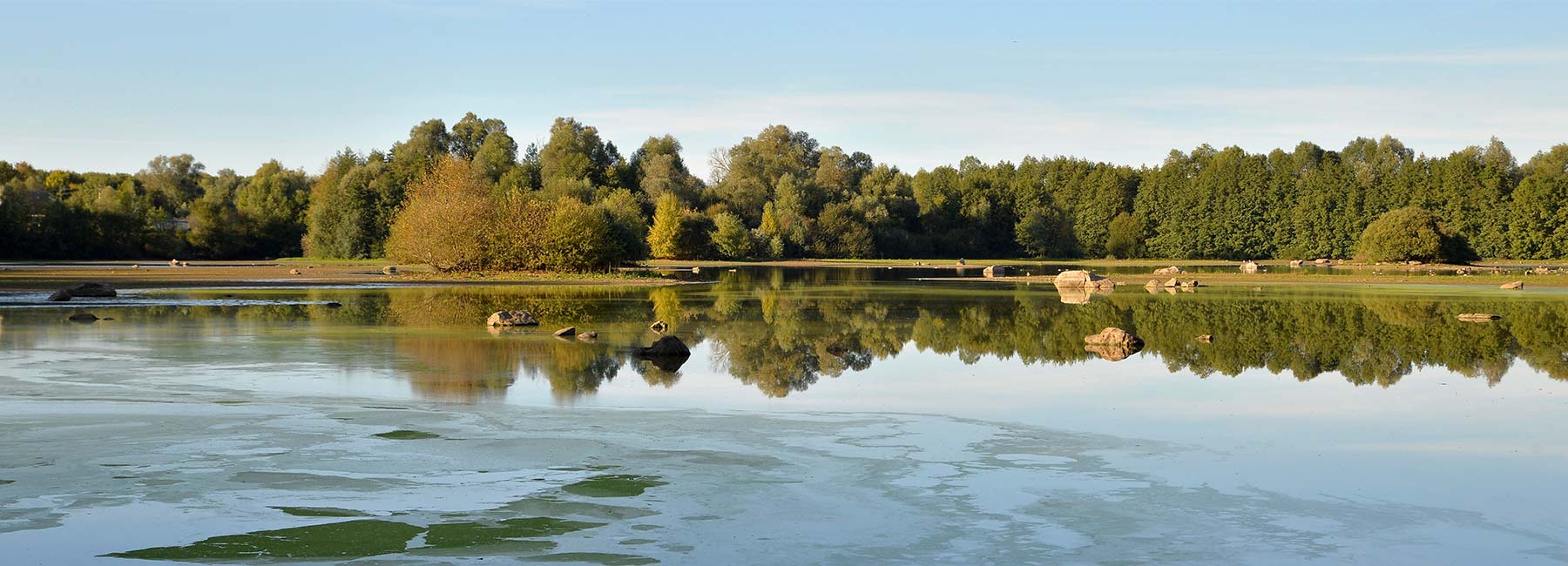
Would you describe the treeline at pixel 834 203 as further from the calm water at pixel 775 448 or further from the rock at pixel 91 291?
the calm water at pixel 775 448

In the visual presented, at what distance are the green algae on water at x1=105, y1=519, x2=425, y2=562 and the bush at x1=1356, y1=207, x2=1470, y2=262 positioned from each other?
70.6 m

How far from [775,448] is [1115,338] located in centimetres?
1119

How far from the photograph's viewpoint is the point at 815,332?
76.5 feet

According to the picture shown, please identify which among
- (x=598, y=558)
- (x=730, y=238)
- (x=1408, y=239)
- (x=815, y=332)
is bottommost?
(x=598, y=558)

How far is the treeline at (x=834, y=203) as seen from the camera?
260 ft

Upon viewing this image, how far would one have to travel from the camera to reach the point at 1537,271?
187 feet

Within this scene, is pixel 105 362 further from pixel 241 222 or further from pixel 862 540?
pixel 241 222

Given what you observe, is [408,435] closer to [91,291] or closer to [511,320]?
[511,320]

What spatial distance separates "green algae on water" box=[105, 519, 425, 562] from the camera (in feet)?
22.7

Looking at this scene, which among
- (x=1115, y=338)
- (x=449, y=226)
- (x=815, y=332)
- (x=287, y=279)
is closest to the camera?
(x=1115, y=338)

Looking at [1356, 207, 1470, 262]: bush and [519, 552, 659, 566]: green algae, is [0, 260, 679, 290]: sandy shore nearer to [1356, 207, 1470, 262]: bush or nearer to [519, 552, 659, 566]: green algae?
[519, 552, 659, 566]: green algae

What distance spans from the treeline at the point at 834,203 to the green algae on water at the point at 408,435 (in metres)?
45.2

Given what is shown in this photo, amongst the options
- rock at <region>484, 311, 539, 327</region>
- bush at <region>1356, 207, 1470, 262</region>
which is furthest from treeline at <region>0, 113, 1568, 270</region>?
rock at <region>484, 311, 539, 327</region>

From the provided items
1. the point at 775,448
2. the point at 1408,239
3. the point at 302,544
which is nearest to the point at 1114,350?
the point at 775,448
